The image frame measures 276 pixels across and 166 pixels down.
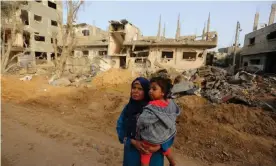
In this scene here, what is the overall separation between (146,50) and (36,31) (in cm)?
1738

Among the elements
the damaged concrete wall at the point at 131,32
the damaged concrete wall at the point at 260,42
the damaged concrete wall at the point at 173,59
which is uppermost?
the damaged concrete wall at the point at 131,32

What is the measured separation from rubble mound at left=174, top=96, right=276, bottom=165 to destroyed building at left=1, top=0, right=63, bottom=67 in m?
22.2

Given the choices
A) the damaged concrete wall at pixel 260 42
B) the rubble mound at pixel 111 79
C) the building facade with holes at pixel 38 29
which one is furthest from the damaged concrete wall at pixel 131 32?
the damaged concrete wall at pixel 260 42

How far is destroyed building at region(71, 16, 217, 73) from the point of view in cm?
1675

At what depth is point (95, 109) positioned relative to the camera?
23.0 feet

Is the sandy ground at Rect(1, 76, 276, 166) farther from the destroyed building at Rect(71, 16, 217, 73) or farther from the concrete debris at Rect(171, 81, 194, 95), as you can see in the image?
the destroyed building at Rect(71, 16, 217, 73)

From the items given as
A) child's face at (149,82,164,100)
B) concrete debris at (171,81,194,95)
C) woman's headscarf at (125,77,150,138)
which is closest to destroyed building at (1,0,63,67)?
concrete debris at (171,81,194,95)

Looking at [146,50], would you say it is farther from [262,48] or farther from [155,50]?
[262,48]

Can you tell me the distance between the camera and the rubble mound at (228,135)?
3.86m

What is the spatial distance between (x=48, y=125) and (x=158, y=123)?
4.47m

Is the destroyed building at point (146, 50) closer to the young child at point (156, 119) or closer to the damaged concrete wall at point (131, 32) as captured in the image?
the damaged concrete wall at point (131, 32)

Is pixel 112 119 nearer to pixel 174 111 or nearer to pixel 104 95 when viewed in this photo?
pixel 104 95

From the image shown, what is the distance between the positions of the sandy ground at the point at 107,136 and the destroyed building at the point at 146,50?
10.8 metres

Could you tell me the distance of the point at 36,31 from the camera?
23375mm
